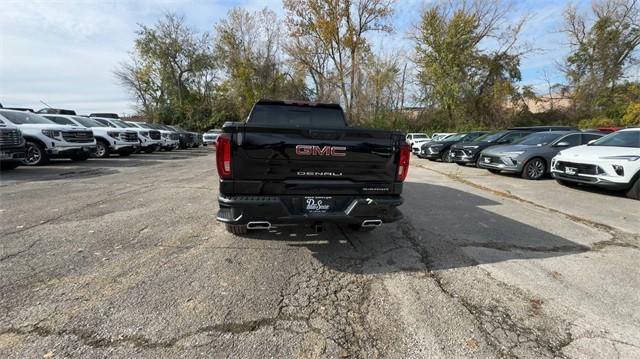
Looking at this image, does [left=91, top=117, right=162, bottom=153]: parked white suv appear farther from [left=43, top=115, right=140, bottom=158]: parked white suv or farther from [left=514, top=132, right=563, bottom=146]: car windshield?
[left=514, top=132, right=563, bottom=146]: car windshield

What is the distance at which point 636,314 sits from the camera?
2771mm

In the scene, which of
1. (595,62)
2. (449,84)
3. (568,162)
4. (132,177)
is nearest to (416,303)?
(568,162)

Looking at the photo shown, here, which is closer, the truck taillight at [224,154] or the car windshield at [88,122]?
the truck taillight at [224,154]

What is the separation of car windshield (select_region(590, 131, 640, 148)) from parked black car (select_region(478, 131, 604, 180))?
181cm

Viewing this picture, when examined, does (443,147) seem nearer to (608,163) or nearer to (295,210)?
(608,163)

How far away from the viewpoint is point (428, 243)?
14.3 ft

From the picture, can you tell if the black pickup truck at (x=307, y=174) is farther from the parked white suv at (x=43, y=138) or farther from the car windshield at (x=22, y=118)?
the car windshield at (x=22, y=118)

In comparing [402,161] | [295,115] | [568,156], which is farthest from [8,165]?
[568,156]

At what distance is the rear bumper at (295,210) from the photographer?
3.26 meters

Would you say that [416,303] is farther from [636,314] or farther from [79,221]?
[79,221]

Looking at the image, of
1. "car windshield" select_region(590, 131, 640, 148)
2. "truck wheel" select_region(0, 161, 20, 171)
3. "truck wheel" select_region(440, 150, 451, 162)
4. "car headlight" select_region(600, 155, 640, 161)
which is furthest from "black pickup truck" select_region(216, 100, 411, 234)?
"truck wheel" select_region(440, 150, 451, 162)

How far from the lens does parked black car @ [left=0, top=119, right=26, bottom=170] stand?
904 centimetres

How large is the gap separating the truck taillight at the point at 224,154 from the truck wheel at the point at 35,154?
454 inches

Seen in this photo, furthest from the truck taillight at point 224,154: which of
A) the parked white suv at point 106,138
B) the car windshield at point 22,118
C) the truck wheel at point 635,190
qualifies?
the parked white suv at point 106,138
